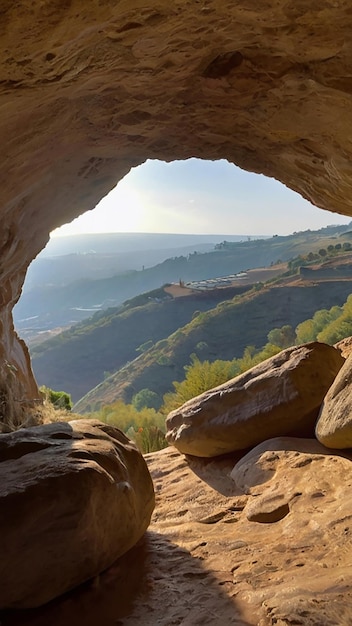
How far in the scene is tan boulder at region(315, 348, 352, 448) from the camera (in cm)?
452

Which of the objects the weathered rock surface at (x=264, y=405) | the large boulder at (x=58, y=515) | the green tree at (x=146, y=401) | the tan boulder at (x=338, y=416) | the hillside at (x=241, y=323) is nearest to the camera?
the large boulder at (x=58, y=515)

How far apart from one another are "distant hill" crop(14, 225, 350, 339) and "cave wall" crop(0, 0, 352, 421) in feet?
146

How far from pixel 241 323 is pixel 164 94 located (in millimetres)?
28864

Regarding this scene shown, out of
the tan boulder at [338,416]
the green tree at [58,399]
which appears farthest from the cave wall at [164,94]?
the green tree at [58,399]

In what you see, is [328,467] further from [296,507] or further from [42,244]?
[42,244]

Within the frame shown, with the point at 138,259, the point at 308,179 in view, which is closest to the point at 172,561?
the point at 308,179

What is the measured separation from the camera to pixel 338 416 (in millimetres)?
4648

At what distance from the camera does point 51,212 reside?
23.1 feet

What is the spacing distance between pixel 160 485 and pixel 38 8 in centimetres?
535

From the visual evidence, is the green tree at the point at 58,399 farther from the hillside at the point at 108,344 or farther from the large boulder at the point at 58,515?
the hillside at the point at 108,344

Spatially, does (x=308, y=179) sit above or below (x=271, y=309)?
above

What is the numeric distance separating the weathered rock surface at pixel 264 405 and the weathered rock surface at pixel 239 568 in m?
1.06

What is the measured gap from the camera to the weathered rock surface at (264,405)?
5711 millimetres

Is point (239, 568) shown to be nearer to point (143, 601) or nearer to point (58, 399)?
point (143, 601)
